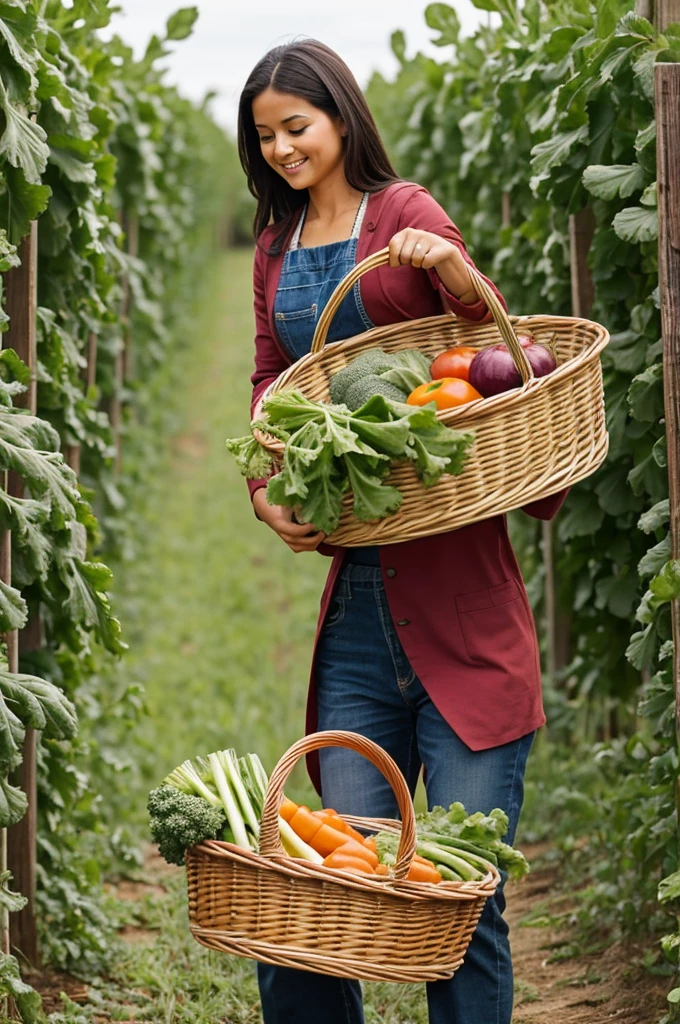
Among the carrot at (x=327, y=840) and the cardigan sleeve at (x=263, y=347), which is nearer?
the carrot at (x=327, y=840)

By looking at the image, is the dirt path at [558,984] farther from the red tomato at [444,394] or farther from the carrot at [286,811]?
the red tomato at [444,394]

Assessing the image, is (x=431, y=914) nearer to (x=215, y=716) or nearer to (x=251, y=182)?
(x=251, y=182)

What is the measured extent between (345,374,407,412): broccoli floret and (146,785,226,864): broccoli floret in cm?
76

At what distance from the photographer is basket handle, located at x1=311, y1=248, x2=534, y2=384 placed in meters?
2.35

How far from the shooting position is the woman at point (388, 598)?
2.49 m

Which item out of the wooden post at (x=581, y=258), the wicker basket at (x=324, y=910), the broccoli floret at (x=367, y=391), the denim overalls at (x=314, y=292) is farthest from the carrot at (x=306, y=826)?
the wooden post at (x=581, y=258)

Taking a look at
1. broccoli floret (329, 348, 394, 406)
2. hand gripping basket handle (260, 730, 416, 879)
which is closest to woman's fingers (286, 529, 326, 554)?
broccoli floret (329, 348, 394, 406)

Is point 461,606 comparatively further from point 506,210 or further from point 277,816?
point 506,210

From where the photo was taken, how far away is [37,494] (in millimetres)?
2863

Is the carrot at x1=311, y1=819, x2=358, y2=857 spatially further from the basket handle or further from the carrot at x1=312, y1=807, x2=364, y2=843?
the basket handle

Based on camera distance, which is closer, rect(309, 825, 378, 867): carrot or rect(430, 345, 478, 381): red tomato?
rect(309, 825, 378, 867): carrot

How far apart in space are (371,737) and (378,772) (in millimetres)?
78

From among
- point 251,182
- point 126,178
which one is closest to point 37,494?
point 251,182

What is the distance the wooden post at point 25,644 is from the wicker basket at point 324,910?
1.07 m
